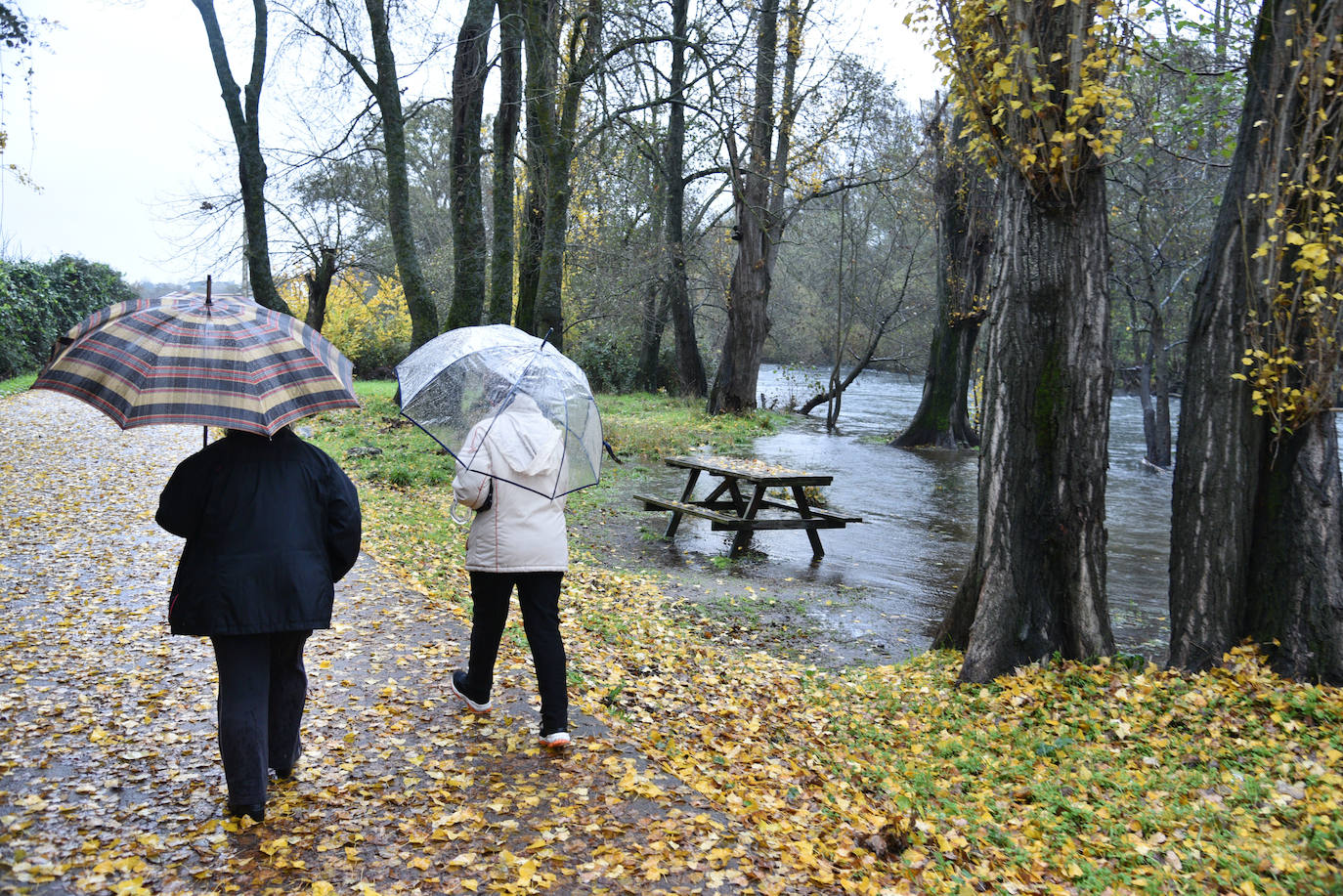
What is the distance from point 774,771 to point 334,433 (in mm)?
14209

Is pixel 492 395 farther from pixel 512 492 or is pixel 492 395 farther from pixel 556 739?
pixel 556 739

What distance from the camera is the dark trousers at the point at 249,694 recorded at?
369 cm

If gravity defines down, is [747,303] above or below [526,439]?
above

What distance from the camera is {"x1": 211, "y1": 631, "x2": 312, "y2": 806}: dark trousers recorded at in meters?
3.69

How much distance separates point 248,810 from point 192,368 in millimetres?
1768

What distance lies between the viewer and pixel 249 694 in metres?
3.72

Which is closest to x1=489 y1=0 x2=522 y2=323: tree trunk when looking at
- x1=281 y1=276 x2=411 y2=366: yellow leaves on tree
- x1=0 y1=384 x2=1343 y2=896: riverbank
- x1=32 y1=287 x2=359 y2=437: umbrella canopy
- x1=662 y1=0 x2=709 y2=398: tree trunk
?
x1=662 y1=0 x2=709 y2=398: tree trunk

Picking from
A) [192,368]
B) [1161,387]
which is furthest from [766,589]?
[1161,387]

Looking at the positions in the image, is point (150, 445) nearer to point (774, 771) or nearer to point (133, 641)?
point (133, 641)

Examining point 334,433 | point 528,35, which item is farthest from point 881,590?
point 334,433

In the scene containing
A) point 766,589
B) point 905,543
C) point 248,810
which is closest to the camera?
point 248,810

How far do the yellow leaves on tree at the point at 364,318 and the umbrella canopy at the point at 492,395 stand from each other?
28.0 metres

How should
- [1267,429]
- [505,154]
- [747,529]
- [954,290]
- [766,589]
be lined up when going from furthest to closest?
[954,290] < [505,154] < [747,529] < [766,589] < [1267,429]

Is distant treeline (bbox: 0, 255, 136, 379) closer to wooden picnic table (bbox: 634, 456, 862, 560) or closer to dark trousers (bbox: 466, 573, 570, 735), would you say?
wooden picnic table (bbox: 634, 456, 862, 560)
